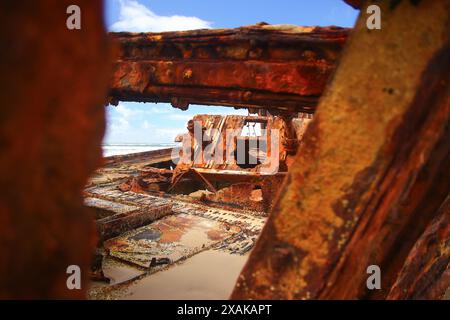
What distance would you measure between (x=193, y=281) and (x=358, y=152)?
2.44 m

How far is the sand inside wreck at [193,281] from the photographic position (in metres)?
2.77

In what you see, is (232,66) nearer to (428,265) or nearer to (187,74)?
(187,74)

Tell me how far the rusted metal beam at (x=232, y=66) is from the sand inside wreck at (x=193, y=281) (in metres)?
1.78

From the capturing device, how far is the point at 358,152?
0.96 metres

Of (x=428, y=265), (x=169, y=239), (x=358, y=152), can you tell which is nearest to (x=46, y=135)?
(x=358, y=152)

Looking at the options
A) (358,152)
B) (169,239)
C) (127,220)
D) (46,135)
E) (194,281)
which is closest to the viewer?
(46,135)

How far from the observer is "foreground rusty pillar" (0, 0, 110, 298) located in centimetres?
52

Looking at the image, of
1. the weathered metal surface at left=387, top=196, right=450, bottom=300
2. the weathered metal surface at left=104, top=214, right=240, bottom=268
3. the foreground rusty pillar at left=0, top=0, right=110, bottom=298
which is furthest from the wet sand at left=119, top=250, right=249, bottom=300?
the foreground rusty pillar at left=0, top=0, right=110, bottom=298

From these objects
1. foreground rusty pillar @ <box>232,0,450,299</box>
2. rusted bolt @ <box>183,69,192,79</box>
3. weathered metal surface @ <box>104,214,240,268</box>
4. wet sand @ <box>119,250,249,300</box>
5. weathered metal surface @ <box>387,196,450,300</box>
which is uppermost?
rusted bolt @ <box>183,69,192,79</box>

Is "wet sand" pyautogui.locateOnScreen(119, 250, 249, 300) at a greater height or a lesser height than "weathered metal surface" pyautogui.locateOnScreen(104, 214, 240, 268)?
greater

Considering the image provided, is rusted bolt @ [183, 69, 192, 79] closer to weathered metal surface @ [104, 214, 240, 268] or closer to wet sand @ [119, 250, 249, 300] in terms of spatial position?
wet sand @ [119, 250, 249, 300]

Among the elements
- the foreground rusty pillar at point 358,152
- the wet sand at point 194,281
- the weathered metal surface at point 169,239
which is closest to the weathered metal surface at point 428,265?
the foreground rusty pillar at point 358,152

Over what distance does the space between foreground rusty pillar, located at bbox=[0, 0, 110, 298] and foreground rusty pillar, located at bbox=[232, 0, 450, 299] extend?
61 centimetres

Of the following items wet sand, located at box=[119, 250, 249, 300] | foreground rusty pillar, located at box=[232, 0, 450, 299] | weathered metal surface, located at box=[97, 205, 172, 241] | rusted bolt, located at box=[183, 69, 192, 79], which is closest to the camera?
foreground rusty pillar, located at box=[232, 0, 450, 299]
